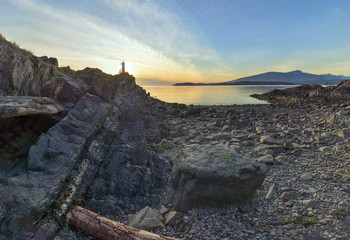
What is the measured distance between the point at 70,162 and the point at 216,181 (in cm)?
569

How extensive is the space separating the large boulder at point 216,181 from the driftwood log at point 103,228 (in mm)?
2057

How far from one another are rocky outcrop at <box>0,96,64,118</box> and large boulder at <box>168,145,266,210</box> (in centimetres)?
672

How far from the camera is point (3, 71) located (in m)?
10.8

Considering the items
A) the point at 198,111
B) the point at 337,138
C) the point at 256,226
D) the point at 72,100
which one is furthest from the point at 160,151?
the point at 198,111

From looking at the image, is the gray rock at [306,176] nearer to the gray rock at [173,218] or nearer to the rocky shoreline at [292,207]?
the rocky shoreline at [292,207]

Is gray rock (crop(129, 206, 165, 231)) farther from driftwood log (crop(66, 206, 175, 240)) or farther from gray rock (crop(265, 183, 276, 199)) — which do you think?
gray rock (crop(265, 183, 276, 199))

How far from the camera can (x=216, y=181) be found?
22.1 ft

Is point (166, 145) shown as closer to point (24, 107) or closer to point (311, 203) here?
point (24, 107)

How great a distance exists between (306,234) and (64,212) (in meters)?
7.28

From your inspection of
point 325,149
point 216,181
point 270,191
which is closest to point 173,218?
point 216,181

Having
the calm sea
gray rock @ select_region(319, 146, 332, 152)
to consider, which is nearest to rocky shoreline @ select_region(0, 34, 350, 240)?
gray rock @ select_region(319, 146, 332, 152)

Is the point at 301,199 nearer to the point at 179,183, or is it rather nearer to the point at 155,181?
the point at 179,183

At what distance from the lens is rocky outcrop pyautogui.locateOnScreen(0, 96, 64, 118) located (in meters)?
7.40

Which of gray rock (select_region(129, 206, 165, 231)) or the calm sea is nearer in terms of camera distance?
gray rock (select_region(129, 206, 165, 231))
